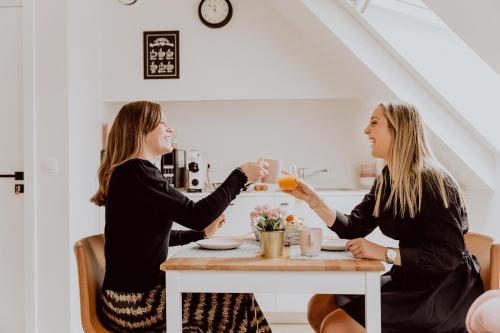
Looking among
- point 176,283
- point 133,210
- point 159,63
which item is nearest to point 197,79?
point 159,63

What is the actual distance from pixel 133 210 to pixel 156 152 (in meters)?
0.28

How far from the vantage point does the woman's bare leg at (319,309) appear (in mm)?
1970

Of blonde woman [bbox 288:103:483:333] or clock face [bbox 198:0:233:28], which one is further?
clock face [bbox 198:0:233:28]

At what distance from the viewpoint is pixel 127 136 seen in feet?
6.11

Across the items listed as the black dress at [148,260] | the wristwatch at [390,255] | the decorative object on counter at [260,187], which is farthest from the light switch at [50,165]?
the wristwatch at [390,255]

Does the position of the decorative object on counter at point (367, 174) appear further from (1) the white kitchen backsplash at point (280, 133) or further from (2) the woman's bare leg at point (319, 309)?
(2) the woman's bare leg at point (319, 309)

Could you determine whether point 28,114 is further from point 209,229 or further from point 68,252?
point 209,229

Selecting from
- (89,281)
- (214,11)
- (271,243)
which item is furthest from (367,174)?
(89,281)

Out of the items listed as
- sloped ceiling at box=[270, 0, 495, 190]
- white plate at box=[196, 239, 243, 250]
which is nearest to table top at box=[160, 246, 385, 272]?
white plate at box=[196, 239, 243, 250]

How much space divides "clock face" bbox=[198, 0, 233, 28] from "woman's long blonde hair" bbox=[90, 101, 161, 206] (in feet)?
6.94

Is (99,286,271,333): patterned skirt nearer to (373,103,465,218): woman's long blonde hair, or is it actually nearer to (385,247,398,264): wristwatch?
(385,247,398,264): wristwatch

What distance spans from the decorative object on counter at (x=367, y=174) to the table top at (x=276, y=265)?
7.49 ft

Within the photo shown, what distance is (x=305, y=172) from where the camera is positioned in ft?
13.1

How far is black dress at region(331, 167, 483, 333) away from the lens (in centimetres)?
163
